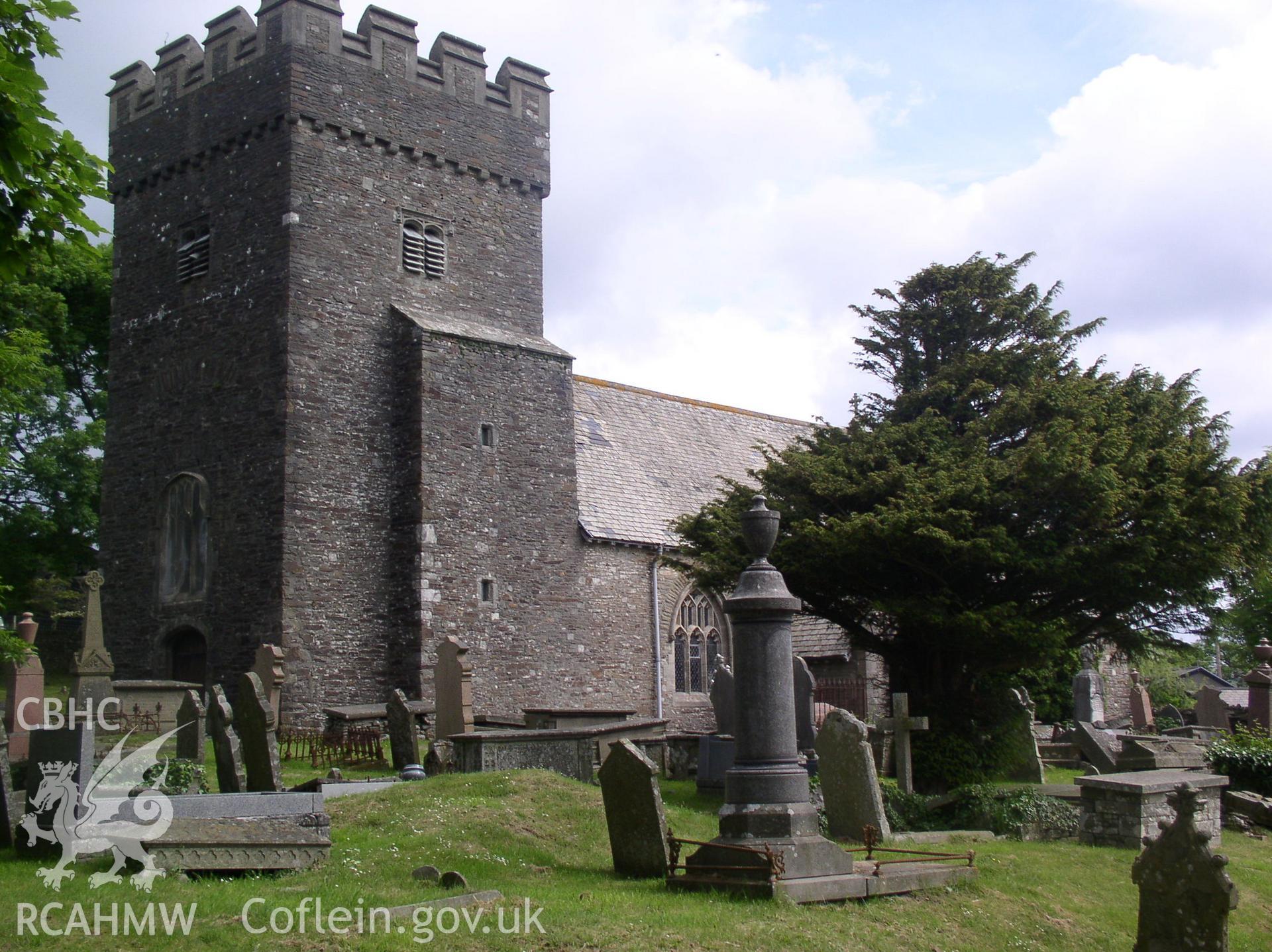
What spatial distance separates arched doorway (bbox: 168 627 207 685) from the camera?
72.5ft

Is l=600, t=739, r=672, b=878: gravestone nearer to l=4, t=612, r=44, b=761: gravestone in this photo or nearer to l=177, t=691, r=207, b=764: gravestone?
l=177, t=691, r=207, b=764: gravestone

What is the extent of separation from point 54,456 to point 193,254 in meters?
10.1

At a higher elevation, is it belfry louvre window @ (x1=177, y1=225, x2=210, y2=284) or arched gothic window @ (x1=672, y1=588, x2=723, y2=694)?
belfry louvre window @ (x1=177, y1=225, x2=210, y2=284)

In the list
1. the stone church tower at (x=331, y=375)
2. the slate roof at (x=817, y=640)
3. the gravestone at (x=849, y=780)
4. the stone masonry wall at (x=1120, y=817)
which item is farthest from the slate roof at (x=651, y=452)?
the gravestone at (x=849, y=780)

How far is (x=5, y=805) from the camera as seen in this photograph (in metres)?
10.8

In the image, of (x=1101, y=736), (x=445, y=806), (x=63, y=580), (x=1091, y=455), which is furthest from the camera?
(x=63, y=580)

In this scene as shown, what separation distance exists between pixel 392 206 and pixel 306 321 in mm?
3099

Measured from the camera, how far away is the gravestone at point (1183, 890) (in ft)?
27.7

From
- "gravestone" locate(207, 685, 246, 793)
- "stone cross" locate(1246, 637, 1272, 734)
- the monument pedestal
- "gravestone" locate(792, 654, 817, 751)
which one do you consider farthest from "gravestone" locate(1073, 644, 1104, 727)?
"gravestone" locate(207, 685, 246, 793)

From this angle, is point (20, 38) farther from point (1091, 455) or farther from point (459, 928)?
point (1091, 455)

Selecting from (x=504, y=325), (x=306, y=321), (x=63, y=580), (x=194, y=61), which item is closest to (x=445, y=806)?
(x=306, y=321)

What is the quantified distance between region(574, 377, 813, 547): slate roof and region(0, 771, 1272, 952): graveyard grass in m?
13.1

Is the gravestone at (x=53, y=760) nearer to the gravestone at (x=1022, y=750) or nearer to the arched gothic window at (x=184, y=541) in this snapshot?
the arched gothic window at (x=184, y=541)

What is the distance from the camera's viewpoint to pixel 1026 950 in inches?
368
